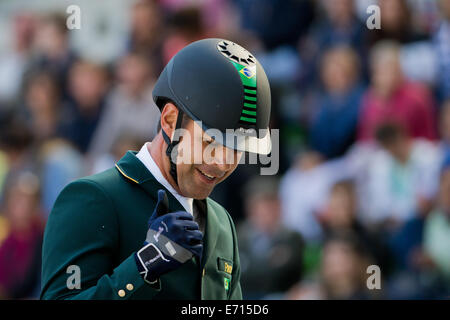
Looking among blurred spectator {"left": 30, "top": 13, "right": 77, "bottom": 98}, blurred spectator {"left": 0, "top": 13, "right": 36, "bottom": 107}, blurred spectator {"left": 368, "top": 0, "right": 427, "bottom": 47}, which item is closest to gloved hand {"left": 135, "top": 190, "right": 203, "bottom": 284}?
blurred spectator {"left": 368, "top": 0, "right": 427, "bottom": 47}

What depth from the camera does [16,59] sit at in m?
9.23

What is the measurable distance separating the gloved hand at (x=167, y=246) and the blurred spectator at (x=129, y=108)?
466 cm

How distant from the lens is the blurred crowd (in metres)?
6.55

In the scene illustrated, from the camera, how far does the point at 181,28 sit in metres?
7.71

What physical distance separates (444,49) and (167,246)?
16.6 ft

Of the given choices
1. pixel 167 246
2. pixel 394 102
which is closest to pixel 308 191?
pixel 394 102

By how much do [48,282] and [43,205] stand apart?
5.17m

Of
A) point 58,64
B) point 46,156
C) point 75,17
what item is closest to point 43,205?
point 46,156

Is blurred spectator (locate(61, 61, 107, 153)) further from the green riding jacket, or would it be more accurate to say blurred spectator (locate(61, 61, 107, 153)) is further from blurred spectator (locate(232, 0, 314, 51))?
the green riding jacket

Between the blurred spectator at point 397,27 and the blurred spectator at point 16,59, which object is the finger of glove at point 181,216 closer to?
the blurred spectator at point 397,27

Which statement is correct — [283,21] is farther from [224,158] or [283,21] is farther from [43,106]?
[224,158]

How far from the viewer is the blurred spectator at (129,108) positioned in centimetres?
729

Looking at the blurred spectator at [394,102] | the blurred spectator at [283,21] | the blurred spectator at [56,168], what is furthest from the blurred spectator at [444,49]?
the blurred spectator at [56,168]

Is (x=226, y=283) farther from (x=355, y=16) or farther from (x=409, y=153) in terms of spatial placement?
(x=355, y=16)
